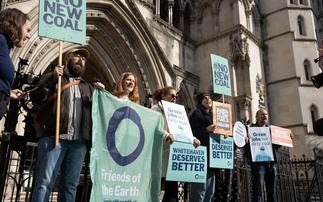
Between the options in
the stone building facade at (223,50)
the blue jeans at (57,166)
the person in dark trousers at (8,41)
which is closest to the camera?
the person in dark trousers at (8,41)

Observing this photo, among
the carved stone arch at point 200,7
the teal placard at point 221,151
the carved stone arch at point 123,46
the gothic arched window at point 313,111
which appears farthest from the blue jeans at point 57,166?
the gothic arched window at point 313,111

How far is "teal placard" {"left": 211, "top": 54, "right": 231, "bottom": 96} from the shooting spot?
518 centimetres

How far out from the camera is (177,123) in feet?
12.7

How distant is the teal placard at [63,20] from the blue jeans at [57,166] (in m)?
1.29

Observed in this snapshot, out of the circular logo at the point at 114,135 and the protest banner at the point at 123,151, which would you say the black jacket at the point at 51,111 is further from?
the circular logo at the point at 114,135

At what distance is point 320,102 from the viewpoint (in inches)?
→ 625

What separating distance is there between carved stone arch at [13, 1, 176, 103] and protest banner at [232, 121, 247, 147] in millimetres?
Answer: 6478

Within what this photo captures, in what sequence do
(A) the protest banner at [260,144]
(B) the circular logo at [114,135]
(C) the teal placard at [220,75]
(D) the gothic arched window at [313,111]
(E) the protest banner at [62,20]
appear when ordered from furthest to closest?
(D) the gothic arched window at [313,111], (C) the teal placard at [220,75], (A) the protest banner at [260,144], (E) the protest banner at [62,20], (B) the circular logo at [114,135]

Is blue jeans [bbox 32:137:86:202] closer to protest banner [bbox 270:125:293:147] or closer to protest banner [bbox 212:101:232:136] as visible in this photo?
protest banner [bbox 212:101:232:136]

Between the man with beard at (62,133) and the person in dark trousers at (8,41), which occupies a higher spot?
the person in dark trousers at (8,41)

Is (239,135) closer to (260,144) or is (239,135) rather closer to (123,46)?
(260,144)

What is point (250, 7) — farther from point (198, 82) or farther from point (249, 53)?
point (198, 82)

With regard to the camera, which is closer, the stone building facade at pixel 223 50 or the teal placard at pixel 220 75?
the teal placard at pixel 220 75

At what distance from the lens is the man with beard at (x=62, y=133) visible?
2633 mm
